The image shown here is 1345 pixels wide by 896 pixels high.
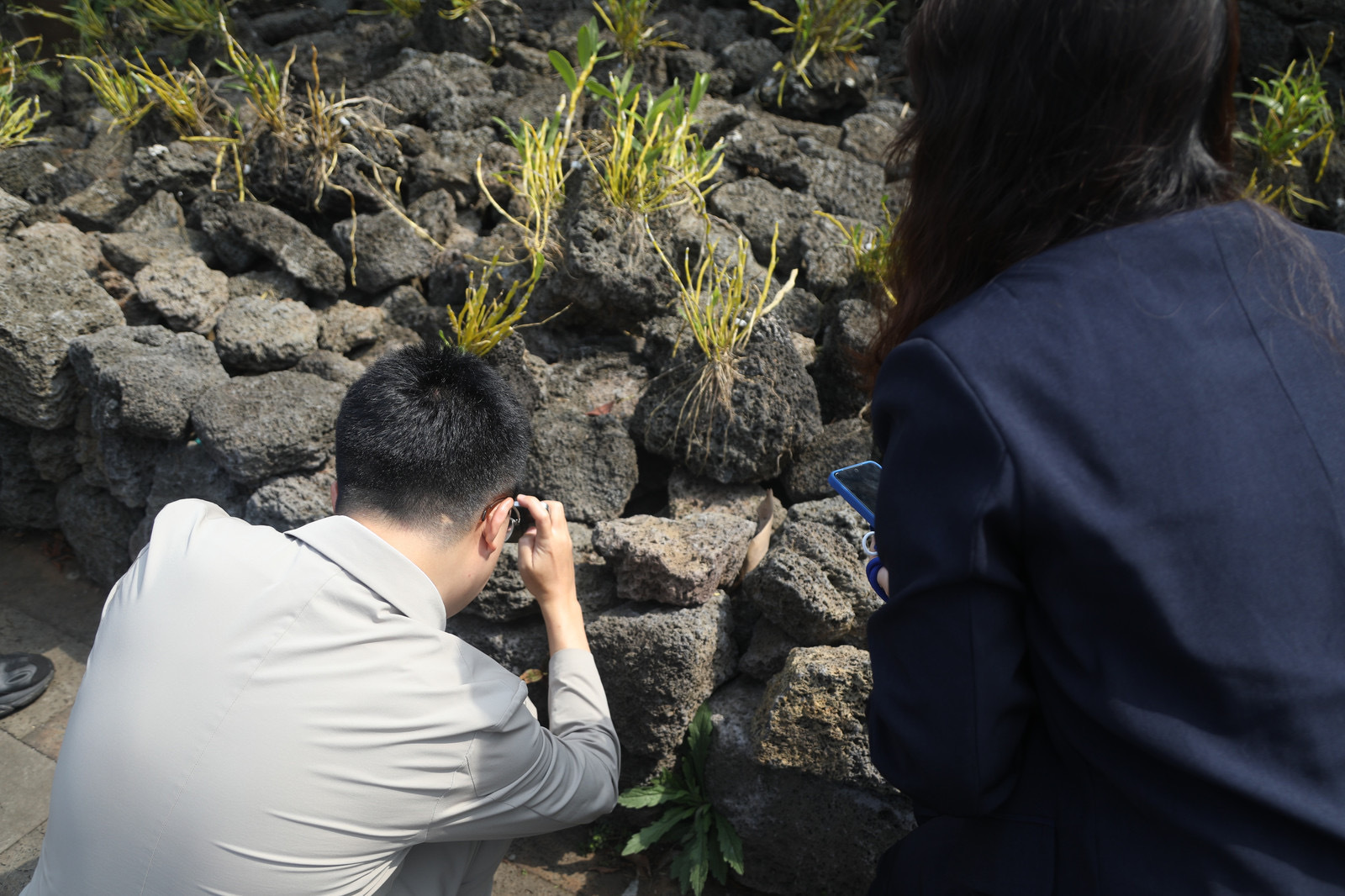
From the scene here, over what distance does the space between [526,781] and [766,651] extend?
4.00ft

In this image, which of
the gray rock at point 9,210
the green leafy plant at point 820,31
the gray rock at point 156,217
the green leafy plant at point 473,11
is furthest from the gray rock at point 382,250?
the green leafy plant at point 820,31

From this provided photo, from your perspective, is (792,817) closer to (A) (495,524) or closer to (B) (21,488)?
(A) (495,524)

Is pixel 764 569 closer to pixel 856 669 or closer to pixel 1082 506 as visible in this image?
pixel 856 669

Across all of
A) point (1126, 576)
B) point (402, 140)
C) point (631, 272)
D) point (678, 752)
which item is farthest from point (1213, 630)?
point (402, 140)

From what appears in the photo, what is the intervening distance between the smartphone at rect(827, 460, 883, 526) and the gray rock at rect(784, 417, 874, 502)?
1.15 meters

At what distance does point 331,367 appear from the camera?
10.8ft

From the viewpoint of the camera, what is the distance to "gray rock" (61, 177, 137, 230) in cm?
399

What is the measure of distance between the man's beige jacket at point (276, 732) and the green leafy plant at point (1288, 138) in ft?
13.7

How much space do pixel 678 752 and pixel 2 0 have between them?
7.54 meters

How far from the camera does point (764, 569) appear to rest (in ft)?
8.41

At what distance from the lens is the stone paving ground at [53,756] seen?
2.68m

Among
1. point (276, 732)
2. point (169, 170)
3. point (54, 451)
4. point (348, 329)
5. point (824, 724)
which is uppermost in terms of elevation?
point (276, 732)

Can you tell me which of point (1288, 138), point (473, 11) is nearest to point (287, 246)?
Answer: point (473, 11)

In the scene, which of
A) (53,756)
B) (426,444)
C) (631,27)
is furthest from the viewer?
(631,27)
